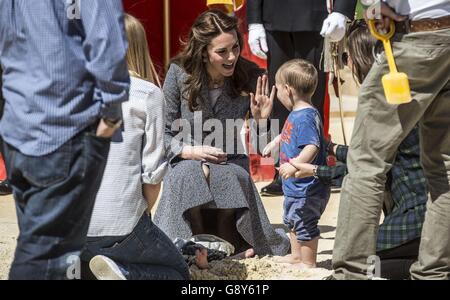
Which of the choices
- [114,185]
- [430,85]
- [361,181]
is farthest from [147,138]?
[430,85]

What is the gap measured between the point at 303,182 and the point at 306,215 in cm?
14

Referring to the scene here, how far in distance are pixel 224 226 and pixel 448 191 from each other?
1295 millimetres

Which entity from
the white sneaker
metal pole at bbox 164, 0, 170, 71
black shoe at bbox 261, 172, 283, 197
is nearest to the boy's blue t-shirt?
the white sneaker

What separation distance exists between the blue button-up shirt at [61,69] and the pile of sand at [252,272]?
1.38m

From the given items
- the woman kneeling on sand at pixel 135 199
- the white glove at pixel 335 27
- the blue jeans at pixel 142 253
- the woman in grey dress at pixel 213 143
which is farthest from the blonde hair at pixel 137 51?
the white glove at pixel 335 27

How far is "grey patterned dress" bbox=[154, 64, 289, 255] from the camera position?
453cm

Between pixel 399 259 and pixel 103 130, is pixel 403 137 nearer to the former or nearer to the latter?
pixel 399 259

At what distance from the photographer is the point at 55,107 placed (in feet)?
9.71

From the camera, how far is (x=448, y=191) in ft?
12.0

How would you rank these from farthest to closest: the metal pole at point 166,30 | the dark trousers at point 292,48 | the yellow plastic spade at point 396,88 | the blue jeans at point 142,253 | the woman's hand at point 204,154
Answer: the metal pole at point 166,30, the dark trousers at point 292,48, the woman's hand at point 204,154, the blue jeans at point 142,253, the yellow plastic spade at point 396,88

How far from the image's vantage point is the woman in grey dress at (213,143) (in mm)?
4551

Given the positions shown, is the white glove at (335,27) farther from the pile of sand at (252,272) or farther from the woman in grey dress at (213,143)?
the pile of sand at (252,272)

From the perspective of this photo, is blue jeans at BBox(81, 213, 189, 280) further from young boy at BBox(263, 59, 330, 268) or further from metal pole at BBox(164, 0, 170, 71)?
metal pole at BBox(164, 0, 170, 71)

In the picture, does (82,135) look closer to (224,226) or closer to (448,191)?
(448,191)
